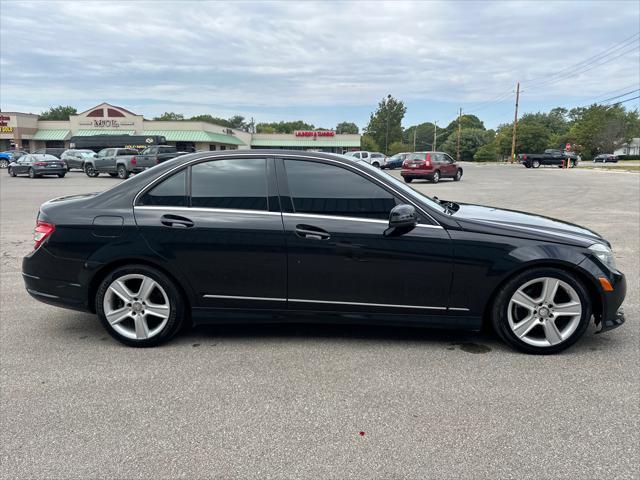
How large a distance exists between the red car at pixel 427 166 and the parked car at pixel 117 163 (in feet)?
48.1

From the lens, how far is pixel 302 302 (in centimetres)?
381

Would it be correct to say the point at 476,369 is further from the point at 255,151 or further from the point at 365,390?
the point at 255,151

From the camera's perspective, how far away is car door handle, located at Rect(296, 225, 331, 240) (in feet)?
12.1

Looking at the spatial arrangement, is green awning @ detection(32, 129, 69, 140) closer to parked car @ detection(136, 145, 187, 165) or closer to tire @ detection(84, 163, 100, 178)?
tire @ detection(84, 163, 100, 178)

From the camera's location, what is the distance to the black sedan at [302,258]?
367cm

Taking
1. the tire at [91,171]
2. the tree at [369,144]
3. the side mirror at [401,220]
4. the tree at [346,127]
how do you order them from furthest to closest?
1. the tree at [346,127]
2. the tree at [369,144]
3. the tire at [91,171]
4. the side mirror at [401,220]

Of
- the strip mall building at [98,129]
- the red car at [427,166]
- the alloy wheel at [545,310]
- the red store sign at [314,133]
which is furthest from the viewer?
the red store sign at [314,133]

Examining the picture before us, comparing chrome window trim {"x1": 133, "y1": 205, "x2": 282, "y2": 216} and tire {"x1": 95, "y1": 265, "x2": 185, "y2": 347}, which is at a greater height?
chrome window trim {"x1": 133, "y1": 205, "x2": 282, "y2": 216}

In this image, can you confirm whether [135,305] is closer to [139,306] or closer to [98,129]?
[139,306]

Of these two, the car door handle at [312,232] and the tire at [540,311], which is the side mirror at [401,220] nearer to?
the car door handle at [312,232]

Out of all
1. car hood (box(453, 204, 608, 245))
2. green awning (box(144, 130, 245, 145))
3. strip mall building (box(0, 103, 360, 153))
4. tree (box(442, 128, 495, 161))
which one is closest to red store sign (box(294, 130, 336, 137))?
strip mall building (box(0, 103, 360, 153))

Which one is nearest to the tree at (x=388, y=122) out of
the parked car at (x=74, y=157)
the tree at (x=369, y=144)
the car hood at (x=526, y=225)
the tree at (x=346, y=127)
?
the tree at (x=369, y=144)

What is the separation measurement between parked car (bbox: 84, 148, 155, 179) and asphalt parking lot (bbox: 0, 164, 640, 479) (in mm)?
24604

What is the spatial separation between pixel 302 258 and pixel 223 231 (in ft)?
2.21
